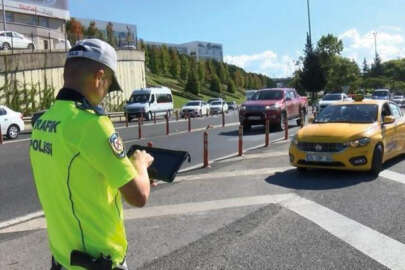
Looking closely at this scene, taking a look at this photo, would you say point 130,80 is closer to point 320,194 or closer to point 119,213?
point 320,194

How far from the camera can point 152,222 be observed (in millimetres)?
6262

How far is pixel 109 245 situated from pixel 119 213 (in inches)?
6.3

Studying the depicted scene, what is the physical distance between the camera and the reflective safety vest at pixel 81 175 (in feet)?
6.34

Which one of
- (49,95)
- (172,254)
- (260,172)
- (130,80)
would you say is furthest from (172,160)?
(130,80)

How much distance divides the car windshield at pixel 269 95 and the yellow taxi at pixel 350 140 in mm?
11001

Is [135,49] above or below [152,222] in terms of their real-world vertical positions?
above

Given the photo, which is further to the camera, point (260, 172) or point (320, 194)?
point (260, 172)

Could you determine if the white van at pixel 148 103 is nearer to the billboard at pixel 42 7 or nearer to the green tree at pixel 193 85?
the billboard at pixel 42 7

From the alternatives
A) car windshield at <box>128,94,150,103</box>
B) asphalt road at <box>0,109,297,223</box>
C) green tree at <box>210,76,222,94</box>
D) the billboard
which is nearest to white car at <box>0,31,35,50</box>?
car windshield at <box>128,94,150,103</box>

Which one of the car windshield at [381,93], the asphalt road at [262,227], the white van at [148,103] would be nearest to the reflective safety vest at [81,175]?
the asphalt road at [262,227]

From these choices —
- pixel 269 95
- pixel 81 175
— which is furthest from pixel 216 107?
pixel 81 175

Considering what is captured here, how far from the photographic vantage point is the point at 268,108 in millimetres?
20391

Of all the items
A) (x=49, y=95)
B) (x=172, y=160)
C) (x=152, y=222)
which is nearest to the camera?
(x=172, y=160)

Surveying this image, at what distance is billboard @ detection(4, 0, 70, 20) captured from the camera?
55.3 meters
